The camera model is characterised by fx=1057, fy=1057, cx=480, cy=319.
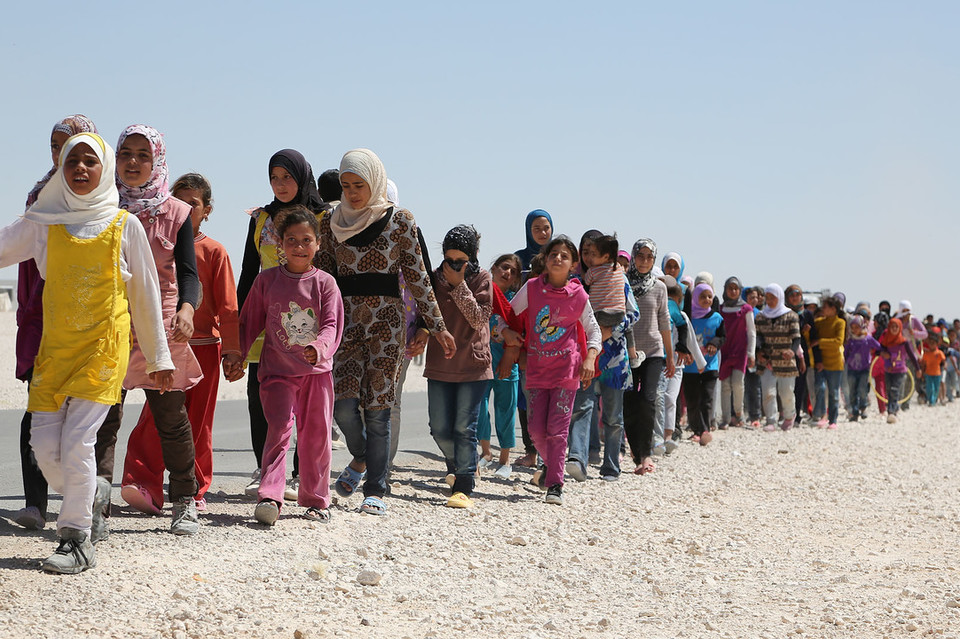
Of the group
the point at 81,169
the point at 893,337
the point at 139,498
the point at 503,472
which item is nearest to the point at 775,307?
the point at 893,337

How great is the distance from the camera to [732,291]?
15.3 meters

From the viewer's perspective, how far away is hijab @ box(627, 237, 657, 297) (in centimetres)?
990

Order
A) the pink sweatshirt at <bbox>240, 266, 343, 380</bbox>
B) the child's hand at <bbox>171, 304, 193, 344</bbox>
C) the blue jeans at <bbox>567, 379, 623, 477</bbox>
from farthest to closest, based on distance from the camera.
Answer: the blue jeans at <bbox>567, 379, 623, 477</bbox> → the pink sweatshirt at <bbox>240, 266, 343, 380</bbox> → the child's hand at <bbox>171, 304, 193, 344</bbox>

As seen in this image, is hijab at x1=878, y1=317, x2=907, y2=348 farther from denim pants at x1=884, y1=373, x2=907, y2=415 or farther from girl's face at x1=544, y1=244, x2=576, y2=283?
girl's face at x1=544, y1=244, x2=576, y2=283

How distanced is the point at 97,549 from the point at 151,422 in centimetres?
135

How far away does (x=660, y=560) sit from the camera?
6.04m

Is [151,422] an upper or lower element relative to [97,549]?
upper

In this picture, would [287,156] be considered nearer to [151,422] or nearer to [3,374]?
[151,422]

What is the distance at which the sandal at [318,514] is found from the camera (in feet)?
19.7

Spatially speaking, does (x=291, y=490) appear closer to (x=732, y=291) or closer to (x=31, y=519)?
(x=31, y=519)

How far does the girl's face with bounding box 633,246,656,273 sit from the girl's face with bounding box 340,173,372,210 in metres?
4.24

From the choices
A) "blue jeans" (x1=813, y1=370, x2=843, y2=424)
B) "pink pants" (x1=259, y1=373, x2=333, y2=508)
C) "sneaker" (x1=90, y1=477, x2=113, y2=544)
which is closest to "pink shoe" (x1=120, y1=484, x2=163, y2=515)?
"pink pants" (x1=259, y1=373, x2=333, y2=508)

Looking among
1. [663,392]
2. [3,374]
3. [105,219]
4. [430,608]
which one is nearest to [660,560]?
[430,608]

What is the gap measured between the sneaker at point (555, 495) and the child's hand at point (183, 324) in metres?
3.34
